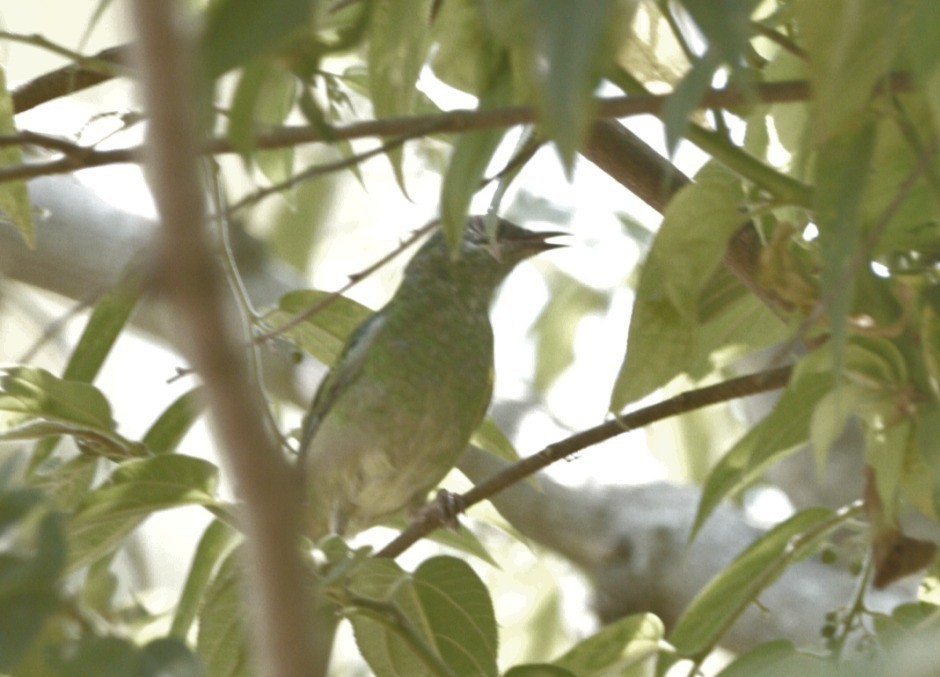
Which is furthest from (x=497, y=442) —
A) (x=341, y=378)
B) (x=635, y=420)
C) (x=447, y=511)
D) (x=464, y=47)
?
(x=464, y=47)

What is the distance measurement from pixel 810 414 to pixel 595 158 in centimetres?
41

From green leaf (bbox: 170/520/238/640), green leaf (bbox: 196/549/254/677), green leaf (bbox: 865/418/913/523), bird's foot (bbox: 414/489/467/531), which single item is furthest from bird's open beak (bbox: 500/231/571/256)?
green leaf (bbox: 865/418/913/523)

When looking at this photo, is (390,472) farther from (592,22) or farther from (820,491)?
(592,22)

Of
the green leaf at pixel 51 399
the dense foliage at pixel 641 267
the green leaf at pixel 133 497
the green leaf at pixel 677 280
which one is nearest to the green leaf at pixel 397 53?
the dense foliage at pixel 641 267

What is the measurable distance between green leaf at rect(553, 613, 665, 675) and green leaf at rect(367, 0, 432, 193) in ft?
1.99

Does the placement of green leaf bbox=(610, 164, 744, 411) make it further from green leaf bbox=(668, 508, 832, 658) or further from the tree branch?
the tree branch

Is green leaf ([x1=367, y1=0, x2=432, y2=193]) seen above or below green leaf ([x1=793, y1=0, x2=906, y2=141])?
above

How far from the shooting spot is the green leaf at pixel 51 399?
1438mm

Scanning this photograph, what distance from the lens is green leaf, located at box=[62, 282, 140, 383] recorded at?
1732 millimetres

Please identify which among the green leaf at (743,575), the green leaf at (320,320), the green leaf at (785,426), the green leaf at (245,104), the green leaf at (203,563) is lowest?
the green leaf at (743,575)

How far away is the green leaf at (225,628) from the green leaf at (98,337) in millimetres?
466

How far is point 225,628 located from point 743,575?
2.07 ft

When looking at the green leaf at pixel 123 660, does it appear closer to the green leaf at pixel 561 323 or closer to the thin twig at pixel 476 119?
the thin twig at pixel 476 119

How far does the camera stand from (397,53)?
3.96 ft
